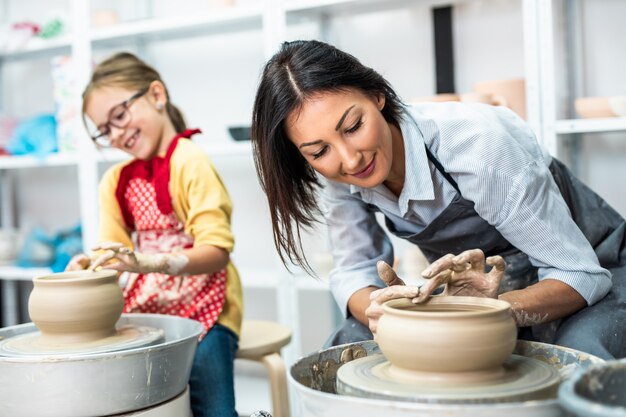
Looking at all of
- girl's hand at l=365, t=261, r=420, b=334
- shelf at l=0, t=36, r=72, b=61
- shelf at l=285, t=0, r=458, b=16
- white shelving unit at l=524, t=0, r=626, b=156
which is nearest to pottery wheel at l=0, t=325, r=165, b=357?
girl's hand at l=365, t=261, r=420, b=334

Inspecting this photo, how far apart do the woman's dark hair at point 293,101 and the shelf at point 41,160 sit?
1.74m

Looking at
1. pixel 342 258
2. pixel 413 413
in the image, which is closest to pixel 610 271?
pixel 342 258

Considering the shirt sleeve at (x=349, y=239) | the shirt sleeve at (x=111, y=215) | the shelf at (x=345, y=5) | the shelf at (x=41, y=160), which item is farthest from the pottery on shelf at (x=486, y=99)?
the shelf at (x=41, y=160)

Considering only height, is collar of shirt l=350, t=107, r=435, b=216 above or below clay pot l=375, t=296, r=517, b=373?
above

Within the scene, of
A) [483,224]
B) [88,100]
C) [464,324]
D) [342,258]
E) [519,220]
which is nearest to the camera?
[464,324]

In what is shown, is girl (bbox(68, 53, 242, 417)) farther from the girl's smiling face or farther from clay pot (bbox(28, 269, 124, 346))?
clay pot (bbox(28, 269, 124, 346))

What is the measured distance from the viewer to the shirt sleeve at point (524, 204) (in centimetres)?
146

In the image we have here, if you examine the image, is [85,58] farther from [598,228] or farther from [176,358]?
[598,228]

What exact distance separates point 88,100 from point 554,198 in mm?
1255

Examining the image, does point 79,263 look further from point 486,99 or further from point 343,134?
point 486,99

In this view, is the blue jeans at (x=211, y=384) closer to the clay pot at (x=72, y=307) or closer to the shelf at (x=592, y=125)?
the clay pot at (x=72, y=307)

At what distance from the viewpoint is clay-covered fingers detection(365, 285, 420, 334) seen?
1223 millimetres

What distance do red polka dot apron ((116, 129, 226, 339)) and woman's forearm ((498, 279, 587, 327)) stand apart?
2.75ft

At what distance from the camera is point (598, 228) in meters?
1.66
